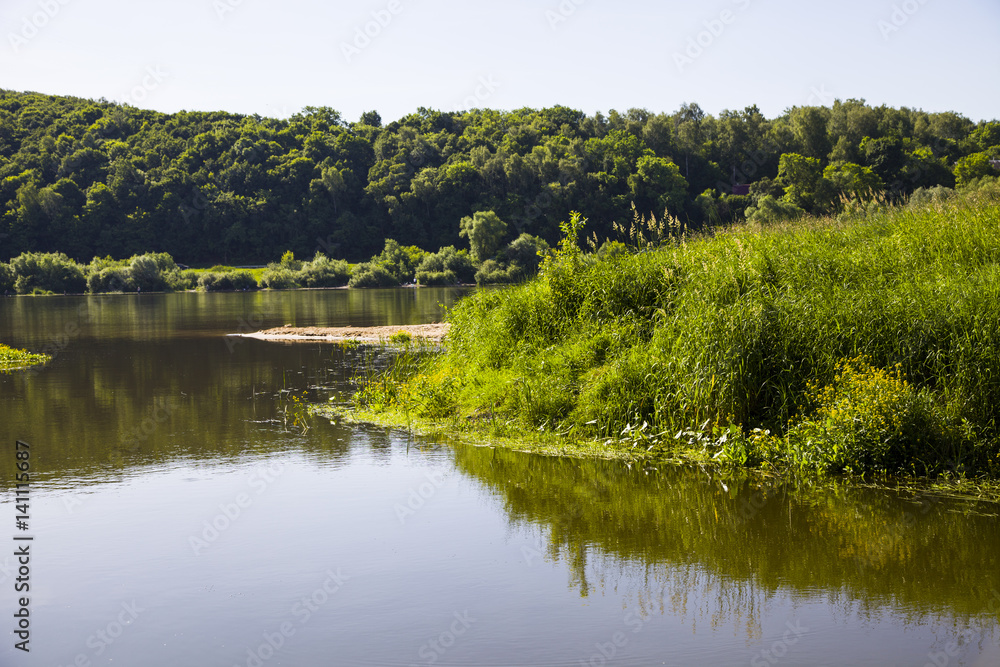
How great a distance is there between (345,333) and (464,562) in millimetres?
26848

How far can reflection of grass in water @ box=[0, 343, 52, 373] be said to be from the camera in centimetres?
2444

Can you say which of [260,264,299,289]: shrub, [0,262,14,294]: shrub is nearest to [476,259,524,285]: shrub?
[260,264,299,289]: shrub

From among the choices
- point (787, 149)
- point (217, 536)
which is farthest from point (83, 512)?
point (787, 149)

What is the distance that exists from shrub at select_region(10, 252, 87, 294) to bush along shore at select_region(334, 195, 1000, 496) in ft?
325

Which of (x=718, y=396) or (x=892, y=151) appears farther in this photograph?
(x=892, y=151)

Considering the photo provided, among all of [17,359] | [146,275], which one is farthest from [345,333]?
[146,275]

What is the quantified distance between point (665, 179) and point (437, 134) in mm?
59908

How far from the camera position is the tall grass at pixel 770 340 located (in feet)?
31.9

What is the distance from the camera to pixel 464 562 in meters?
7.80

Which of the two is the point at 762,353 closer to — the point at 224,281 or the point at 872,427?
the point at 872,427

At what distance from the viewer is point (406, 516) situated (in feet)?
30.4

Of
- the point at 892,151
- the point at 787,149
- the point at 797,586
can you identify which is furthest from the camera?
the point at 787,149

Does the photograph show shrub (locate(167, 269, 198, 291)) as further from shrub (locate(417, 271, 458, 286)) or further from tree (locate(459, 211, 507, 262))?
tree (locate(459, 211, 507, 262))

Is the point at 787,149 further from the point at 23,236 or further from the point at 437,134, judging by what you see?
the point at 23,236
